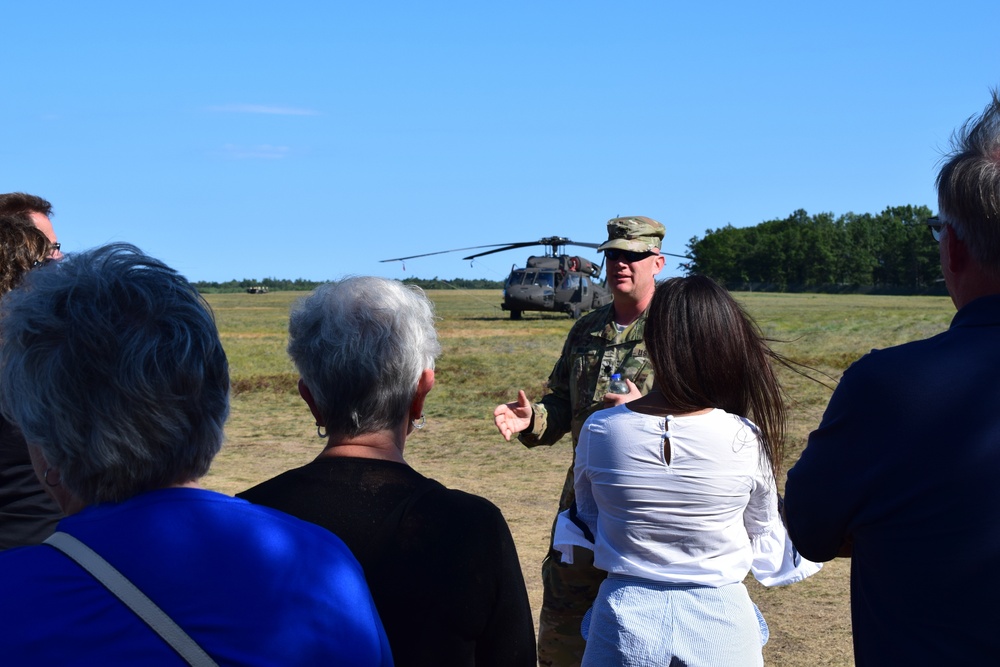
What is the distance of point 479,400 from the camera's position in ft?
49.7

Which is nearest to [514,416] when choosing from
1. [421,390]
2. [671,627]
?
[671,627]

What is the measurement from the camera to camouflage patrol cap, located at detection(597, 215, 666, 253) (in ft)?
14.6

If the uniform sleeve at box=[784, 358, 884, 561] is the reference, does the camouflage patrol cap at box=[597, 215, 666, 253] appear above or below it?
above

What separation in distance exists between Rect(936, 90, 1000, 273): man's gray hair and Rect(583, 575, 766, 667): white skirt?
1.31 metres

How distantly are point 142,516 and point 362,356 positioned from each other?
75 cm

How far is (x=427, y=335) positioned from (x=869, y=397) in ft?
3.19

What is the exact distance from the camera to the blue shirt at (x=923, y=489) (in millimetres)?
1797

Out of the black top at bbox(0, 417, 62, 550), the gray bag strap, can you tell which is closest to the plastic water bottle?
the black top at bbox(0, 417, 62, 550)

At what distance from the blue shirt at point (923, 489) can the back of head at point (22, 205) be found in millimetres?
2631

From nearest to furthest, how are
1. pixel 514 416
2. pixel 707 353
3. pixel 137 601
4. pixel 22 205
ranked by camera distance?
pixel 137 601 → pixel 707 353 → pixel 22 205 → pixel 514 416

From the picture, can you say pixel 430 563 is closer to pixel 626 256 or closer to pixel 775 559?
pixel 775 559

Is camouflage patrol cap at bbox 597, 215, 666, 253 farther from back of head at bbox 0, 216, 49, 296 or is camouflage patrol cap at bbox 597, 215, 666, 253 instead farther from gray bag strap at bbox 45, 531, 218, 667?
gray bag strap at bbox 45, 531, 218, 667

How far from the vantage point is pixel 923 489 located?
6.03 feet

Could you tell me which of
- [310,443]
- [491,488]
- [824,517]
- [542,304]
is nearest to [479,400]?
[310,443]
